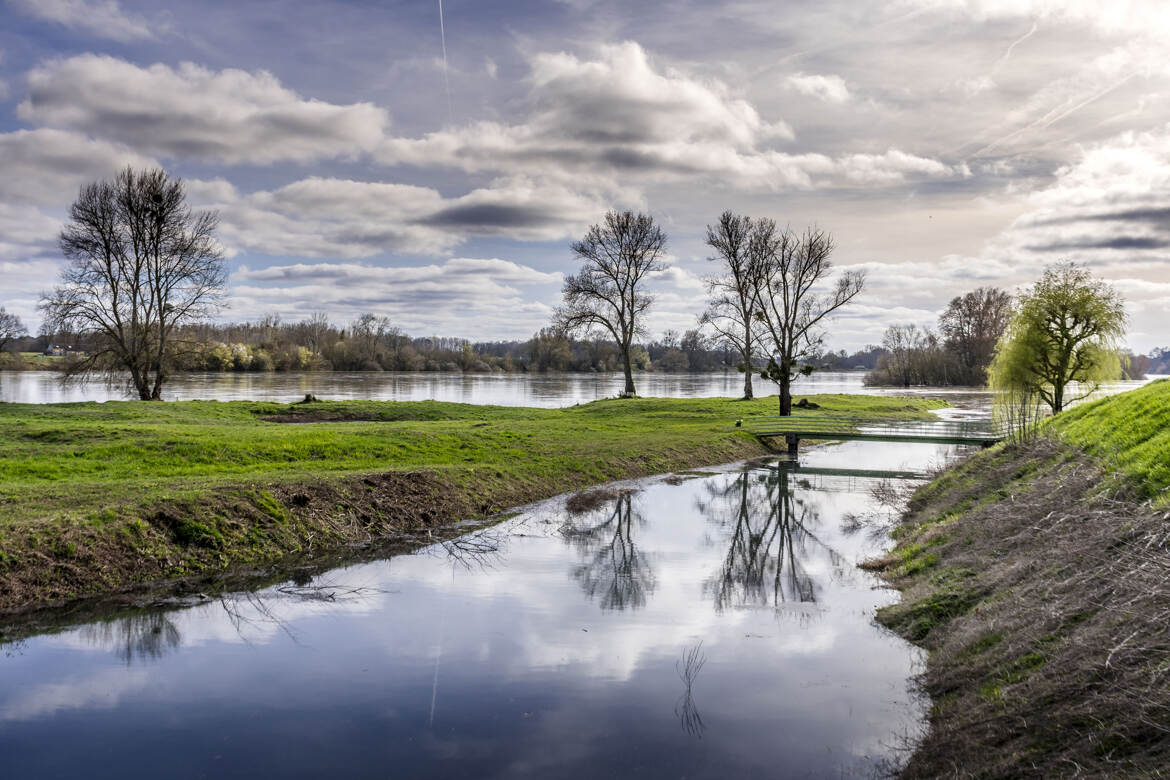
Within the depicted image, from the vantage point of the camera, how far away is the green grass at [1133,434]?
910cm

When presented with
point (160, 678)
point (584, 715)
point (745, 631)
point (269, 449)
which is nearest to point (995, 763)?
point (584, 715)

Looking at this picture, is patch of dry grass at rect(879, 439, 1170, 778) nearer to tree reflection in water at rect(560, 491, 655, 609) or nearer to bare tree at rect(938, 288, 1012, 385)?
tree reflection in water at rect(560, 491, 655, 609)

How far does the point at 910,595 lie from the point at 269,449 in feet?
50.0

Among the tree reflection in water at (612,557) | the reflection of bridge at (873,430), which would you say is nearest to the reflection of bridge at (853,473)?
the reflection of bridge at (873,430)

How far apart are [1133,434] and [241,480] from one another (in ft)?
50.5

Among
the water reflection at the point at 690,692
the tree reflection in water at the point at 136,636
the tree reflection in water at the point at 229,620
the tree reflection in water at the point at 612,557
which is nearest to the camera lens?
the water reflection at the point at 690,692

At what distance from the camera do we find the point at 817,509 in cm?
1995

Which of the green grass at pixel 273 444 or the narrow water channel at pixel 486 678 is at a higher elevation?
the green grass at pixel 273 444

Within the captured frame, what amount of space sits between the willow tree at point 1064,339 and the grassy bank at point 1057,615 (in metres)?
19.6

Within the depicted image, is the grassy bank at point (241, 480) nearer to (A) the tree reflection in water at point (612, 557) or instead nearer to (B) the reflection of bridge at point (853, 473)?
(A) the tree reflection in water at point (612, 557)

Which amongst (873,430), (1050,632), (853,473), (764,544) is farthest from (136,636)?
(873,430)

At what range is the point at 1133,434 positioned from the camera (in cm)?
1154

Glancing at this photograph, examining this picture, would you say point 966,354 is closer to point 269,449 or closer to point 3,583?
point 269,449

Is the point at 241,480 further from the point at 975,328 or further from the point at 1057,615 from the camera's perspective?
the point at 975,328
